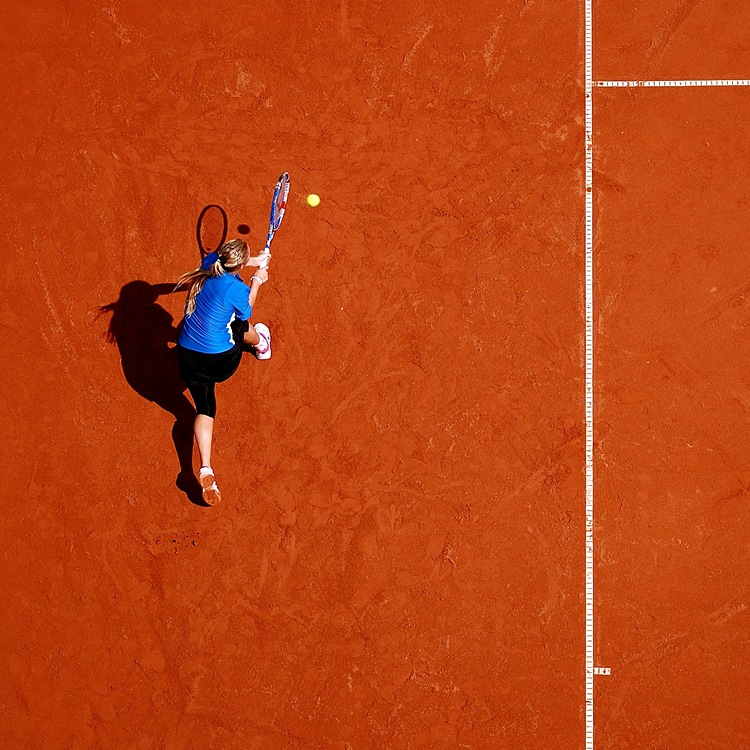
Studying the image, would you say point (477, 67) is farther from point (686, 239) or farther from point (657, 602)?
point (657, 602)

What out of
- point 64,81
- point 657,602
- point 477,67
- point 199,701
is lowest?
point 199,701

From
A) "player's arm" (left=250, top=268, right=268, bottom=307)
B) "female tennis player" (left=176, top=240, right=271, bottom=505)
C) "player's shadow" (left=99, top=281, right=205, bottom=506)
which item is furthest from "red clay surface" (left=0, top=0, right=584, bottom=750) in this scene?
"player's arm" (left=250, top=268, right=268, bottom=307)

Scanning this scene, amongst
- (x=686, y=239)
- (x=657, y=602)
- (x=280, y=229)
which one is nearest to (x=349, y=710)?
(x=657, y=602)

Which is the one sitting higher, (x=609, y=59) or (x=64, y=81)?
(x=609, y=59)

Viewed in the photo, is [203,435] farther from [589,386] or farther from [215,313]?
[589,386]

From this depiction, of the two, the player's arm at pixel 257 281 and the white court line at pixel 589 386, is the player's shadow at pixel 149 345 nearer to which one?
the player's arm at pixel 257 281
